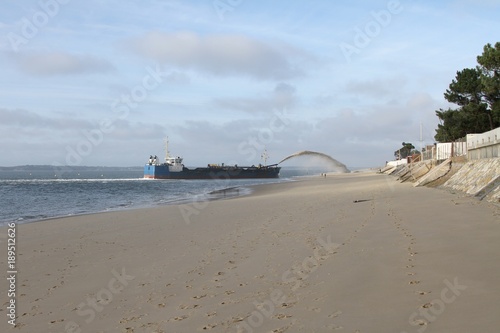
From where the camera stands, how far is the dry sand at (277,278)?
20.0ft

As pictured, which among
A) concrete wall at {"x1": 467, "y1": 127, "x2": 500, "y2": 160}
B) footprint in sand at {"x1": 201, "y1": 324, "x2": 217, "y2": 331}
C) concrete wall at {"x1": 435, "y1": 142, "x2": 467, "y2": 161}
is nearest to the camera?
footprint in sand at {"x1": 201, "y1": 324, "x2": 217, "y2": 331}

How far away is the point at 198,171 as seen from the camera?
111375mm

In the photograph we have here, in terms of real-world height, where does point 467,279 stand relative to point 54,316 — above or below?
above

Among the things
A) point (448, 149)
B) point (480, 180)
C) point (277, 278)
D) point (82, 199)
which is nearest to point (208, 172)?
point (82, 199)

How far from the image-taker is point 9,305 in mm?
7895

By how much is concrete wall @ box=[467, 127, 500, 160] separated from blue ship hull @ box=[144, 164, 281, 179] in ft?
281

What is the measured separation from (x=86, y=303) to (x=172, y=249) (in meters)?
4.76

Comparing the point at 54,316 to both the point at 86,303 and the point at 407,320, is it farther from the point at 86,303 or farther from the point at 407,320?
the point at 407,320

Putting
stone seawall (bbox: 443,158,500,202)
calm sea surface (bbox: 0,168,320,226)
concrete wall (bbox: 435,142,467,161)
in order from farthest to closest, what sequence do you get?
concrete wall (bbox: 435,142,467,161), calm sea surface (bbox: 0,168,320,226), stone seawall (bbox: 443,158,500,202)

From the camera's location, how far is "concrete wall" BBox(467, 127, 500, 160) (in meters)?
23.0

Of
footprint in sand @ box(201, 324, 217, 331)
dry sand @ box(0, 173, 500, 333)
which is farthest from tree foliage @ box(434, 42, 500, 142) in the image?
footprint in sand @ box(201, 324, 217, 331)

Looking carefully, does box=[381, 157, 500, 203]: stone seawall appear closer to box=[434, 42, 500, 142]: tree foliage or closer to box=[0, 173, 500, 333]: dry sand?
box=[0, 173, 500, 333]: dry sand

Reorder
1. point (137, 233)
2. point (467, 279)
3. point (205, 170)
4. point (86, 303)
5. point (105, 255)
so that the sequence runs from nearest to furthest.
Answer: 1. point (467, 279)
2. point (86, 303)
3. point (105, 255)
4. point (137, 233)
5. point (205, 170)

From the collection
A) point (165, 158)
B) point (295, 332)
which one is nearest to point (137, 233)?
point (295, 332)
